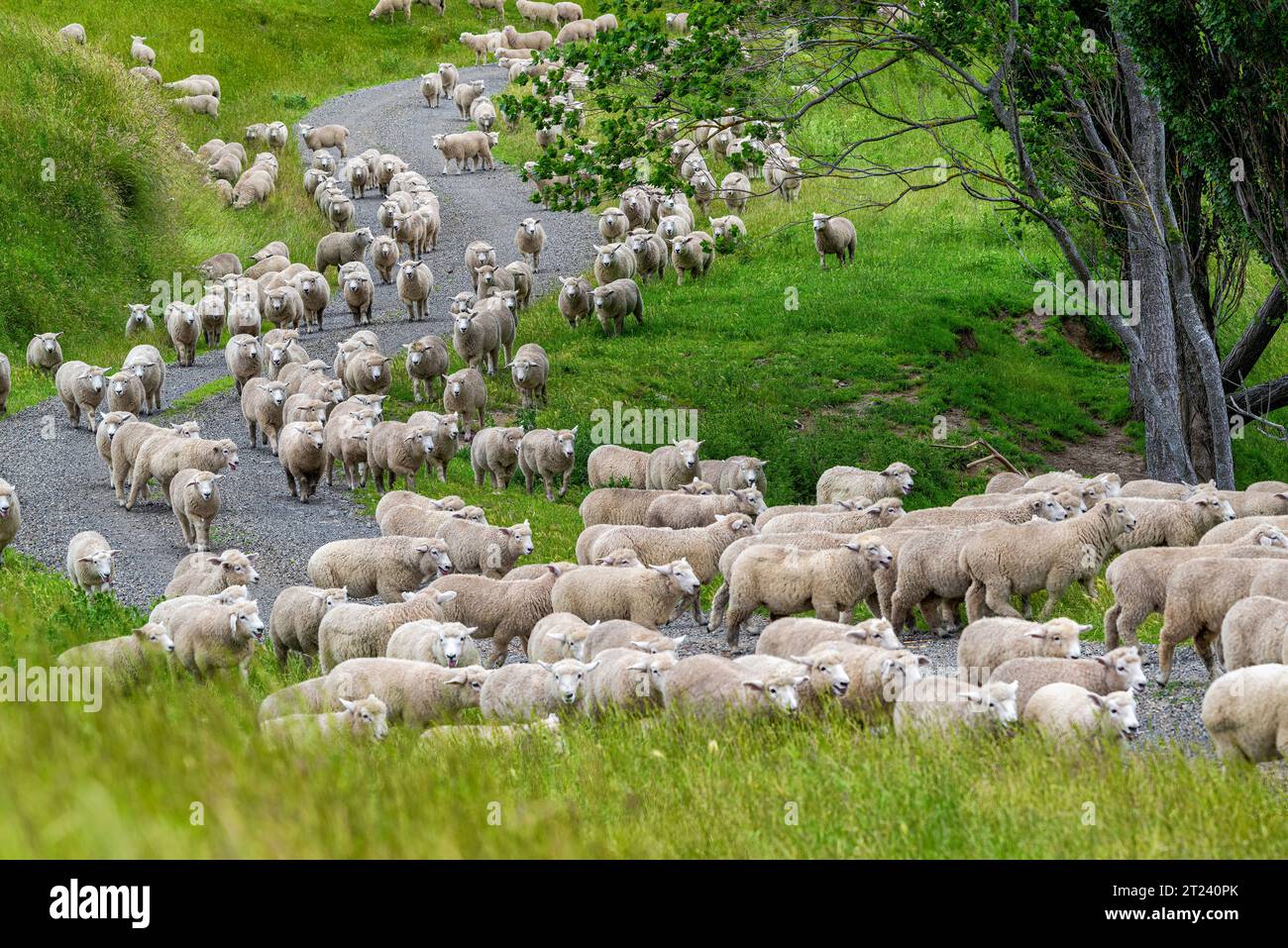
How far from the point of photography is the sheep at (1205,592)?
12078 mm

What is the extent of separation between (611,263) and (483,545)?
14610mm

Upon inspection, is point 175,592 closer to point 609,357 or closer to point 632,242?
point 609,357

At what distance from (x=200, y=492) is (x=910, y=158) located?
28414 millimetres

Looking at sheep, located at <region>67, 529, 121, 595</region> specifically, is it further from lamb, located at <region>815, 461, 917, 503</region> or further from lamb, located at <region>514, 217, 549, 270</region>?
lamb, located at <region>514, 217, 549, 270</region>

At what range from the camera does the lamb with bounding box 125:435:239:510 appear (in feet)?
64.4

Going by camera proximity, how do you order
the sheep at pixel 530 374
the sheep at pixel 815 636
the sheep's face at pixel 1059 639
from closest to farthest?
the sheep's face at pixel 1059 639 < the sheep at pixel 815 636 < the sheep at pixel 530 374

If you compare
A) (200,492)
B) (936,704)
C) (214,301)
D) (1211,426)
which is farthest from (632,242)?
(936,704)

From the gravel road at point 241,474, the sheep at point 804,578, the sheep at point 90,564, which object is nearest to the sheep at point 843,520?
the sheep at point 804,578

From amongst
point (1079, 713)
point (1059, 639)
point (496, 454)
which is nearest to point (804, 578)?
point (1059, 639)

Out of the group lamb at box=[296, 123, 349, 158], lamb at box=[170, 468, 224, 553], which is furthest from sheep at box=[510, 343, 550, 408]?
lamb at box=[296, 123, 349, 158]

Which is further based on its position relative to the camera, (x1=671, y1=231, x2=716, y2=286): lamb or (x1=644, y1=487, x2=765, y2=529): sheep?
(x1=671, y1=231, x2=716, y2=286): lamb

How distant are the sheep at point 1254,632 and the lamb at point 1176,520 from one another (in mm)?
4620

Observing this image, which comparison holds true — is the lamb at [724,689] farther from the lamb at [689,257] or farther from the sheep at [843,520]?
the lamb at [689,257]

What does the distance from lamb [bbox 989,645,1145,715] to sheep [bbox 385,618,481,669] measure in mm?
4230
